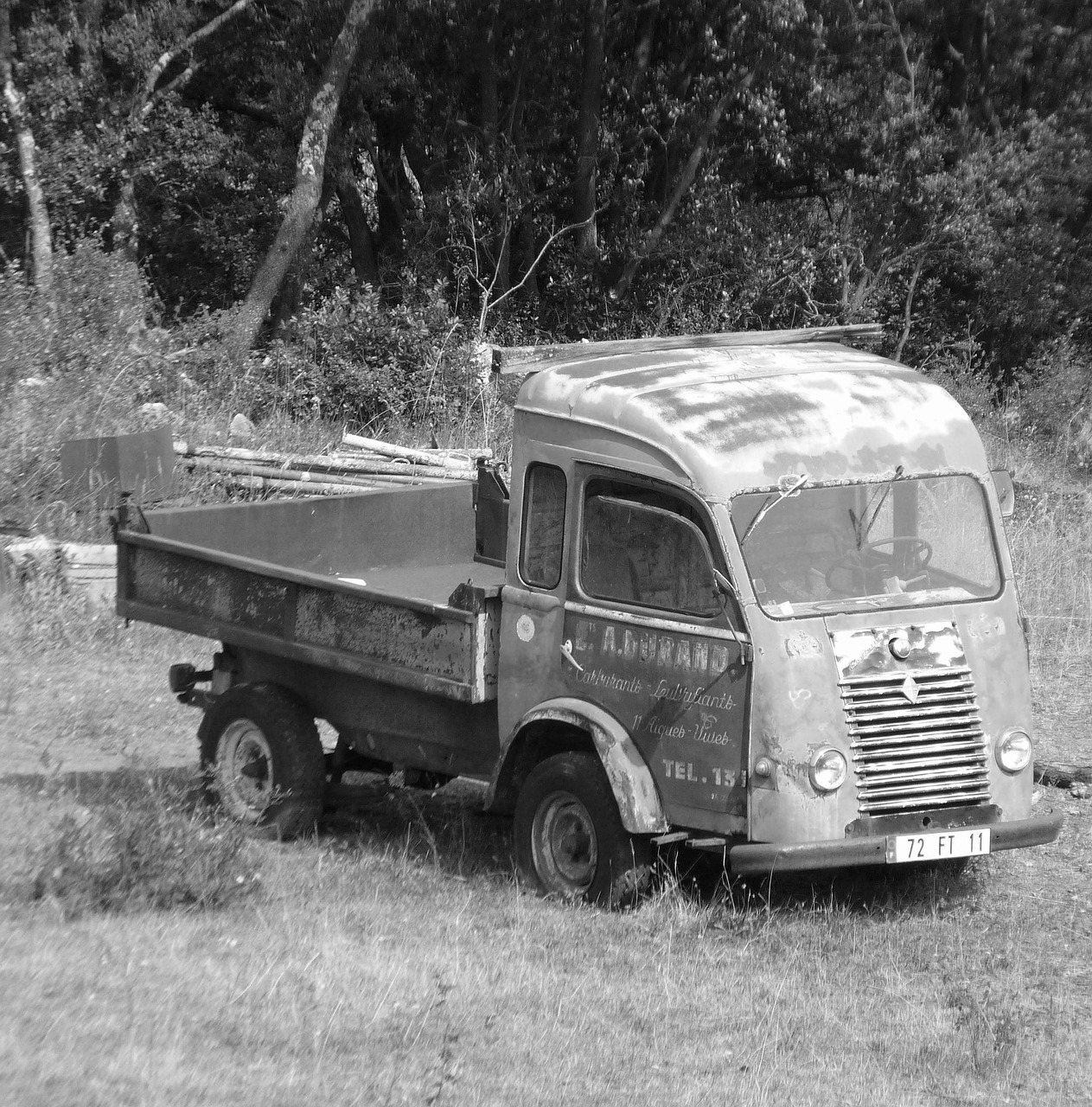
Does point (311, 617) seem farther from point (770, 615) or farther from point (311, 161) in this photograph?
point (311, 161)

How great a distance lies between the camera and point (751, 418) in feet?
19.3

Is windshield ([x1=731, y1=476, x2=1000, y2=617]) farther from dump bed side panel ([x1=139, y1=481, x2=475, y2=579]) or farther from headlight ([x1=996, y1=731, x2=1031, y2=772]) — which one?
dump bed side panel ([x1=139, y1=481, x2=475, y2=579])

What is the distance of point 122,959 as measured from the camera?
507 cm

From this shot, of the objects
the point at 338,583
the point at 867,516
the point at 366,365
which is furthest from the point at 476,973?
the point at 366,365

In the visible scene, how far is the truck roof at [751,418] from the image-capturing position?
574cm

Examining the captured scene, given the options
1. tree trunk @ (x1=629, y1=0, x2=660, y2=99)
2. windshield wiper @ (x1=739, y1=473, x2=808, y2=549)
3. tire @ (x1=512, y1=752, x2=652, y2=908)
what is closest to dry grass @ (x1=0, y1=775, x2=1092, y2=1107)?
tire @ (x1=512, y1=752, x2=652, y2=908)

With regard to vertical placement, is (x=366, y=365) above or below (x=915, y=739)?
above

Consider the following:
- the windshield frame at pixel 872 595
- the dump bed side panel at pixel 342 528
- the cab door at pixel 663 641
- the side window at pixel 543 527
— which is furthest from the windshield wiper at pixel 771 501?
the dump bed side panel at pixel 342 528

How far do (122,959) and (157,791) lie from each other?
6.00 ft

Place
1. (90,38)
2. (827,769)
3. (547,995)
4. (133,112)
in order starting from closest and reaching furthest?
1. (547,995)
2. (827,769)
3. (90,38)
4. (133,112)

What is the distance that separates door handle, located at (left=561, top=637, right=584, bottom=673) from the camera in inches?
235

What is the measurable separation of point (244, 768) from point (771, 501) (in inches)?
123

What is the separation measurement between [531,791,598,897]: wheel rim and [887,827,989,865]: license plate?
121cm

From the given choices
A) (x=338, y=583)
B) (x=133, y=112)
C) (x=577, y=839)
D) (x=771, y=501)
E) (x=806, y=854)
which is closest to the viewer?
(x=806, y=854)
